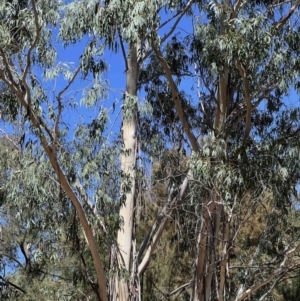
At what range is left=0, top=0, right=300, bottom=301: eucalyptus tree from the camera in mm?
7648

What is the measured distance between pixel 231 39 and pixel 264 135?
7.27 feet

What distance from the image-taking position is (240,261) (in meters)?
10.4

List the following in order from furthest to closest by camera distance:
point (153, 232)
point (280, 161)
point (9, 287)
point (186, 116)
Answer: point (9, 287), point (186, 116), point (153, 232), point (280, 161)

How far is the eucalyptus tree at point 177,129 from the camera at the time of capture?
765 centimetres

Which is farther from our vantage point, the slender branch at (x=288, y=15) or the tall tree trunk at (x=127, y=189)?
the slender branch at (x=288, y=15)

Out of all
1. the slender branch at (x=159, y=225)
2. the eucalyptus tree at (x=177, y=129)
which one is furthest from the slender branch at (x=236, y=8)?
the slender branch at (x=159, y=225)

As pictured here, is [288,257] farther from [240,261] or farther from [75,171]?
[75,171]

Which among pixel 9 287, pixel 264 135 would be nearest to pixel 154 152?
pixel 264 135

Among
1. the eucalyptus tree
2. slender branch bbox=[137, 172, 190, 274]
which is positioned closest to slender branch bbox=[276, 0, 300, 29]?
the eucalyptus tree

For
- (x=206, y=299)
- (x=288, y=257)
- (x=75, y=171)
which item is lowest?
(x=206, y=299)

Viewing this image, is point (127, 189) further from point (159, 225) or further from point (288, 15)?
point (288, 15)

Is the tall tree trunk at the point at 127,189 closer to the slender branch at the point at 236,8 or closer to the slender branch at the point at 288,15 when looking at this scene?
the slender branch at the point at 236,8

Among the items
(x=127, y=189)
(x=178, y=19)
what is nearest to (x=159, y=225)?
(x=127, y=189)

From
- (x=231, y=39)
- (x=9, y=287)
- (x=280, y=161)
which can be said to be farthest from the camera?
(x=9, y=287)
